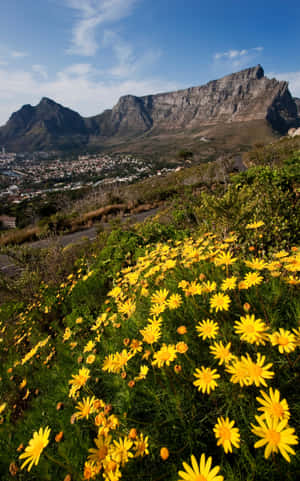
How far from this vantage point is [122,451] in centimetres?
105

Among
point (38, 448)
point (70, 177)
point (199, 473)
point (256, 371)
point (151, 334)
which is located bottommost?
point (38, 448)

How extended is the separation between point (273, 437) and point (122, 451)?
0.73 meters

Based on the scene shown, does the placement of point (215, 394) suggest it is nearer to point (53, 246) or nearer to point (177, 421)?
point (177, 421)

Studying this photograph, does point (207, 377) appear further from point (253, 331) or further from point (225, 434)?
point (253, 331)

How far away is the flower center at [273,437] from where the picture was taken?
0.80 meters

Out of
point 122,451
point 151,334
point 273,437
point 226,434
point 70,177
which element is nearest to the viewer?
point 273,437

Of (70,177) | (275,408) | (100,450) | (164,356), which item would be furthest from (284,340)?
(70,177)

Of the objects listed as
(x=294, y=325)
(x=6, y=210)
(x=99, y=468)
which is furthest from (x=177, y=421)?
(x=6, y=210)

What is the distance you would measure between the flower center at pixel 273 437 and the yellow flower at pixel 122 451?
0.65 m

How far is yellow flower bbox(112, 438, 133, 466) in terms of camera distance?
3.34 ft

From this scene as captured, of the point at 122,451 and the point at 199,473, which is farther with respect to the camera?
the point at 122,451

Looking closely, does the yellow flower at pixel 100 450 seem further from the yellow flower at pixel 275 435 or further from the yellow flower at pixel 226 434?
the yellow flower at pixel 275 435

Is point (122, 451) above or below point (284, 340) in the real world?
below

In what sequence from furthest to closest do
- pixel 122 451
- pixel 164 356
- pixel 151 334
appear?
pixel 151 334
pixel 164 356
pixel 122 451
